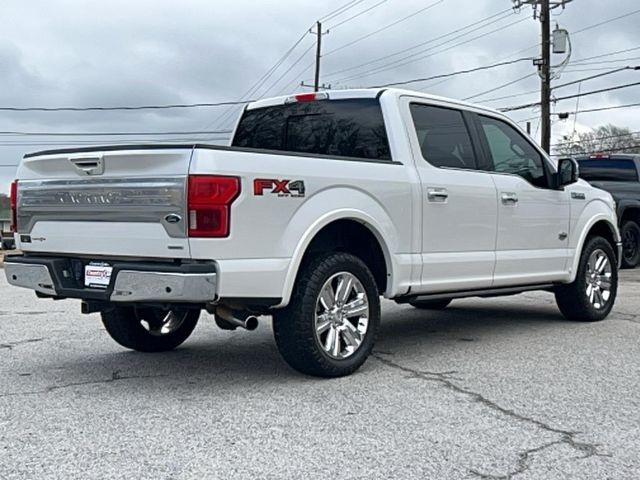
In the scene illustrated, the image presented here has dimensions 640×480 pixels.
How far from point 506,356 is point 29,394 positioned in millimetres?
3557

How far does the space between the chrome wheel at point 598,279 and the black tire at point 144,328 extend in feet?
13.4

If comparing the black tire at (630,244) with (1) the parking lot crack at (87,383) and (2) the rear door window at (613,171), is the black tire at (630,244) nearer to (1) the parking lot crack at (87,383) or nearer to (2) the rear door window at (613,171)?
(2) the rear door window at (613,171)

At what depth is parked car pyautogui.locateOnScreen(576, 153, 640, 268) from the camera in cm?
1495

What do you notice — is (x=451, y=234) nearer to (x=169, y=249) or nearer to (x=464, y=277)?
(x=464, y=277)

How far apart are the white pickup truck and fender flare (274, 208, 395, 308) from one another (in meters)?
0.01

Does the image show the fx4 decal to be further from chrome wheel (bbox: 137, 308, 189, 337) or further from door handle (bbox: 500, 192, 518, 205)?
door handle (bbox: 500, 192, 518, 205)

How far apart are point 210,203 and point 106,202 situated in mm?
795

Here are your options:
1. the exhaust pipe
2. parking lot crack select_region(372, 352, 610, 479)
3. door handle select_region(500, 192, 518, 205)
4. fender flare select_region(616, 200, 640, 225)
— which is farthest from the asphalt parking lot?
fender flare select_region(616, 200, 640, 225)

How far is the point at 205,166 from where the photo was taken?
15.6 ft

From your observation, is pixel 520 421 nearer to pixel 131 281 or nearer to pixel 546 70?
pixel 131 281

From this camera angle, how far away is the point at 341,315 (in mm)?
5574

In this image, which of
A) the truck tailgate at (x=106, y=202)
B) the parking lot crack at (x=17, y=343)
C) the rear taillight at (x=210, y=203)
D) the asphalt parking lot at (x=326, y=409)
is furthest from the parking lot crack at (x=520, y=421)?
the parking lot crack at (x=17, y=343)

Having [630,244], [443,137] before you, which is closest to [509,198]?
[443,137]

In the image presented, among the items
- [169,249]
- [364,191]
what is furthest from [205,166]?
[364,191]
